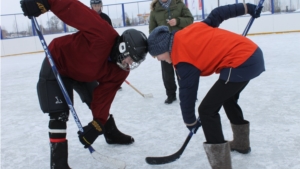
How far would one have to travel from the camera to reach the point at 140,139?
244 centimetres

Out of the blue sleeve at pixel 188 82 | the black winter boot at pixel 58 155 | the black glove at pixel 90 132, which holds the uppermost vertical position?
the blue sleeve at pixel 188 82

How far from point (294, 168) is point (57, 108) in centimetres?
139

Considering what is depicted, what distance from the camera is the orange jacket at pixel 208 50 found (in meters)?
1.51

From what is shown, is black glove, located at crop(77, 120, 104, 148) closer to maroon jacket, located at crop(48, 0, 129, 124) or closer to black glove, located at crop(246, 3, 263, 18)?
maroon jacket, located at crop(48, 0, 129, 124)

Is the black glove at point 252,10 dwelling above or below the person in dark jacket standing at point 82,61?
above

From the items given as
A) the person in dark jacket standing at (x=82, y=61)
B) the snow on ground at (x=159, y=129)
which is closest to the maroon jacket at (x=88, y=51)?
the person in dark jacket standing at (x=82, y=61)

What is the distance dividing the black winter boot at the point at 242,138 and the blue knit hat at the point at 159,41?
747mm

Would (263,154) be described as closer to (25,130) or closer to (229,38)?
(229,38)

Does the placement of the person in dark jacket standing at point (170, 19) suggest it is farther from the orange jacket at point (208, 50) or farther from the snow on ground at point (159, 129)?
the orange jacket at point (208, 50)

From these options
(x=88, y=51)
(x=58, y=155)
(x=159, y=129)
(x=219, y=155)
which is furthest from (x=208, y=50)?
(x=159, y=129)

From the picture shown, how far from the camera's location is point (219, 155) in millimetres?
1606

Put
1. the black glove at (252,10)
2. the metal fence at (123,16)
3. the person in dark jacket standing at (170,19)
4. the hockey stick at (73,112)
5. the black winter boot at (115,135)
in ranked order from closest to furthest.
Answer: the hockey stick at (73,112) < the black glove at (252,10) < the black winter boot at (115,135) < the person in dark jacket standing at (170,19) < the metal fence at (123,16)

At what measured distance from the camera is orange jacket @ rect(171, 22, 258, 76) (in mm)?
1513

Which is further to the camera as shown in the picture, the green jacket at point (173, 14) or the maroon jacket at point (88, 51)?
the green jacket at point (173, 14)
